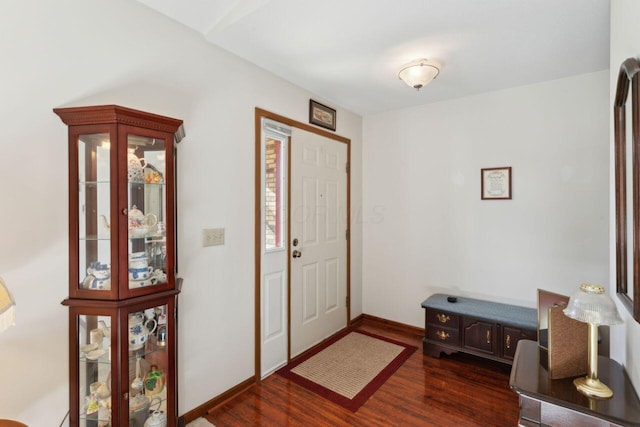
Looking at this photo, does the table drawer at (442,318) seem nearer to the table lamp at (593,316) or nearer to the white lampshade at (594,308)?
the table lamp at (593,316)

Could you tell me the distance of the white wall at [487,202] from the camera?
8.27 feet

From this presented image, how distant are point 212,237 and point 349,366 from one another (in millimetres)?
1639

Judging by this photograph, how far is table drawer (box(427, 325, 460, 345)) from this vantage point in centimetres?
275

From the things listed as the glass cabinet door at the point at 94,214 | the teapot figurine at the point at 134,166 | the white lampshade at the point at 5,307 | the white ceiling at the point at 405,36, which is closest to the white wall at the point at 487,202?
the white ceiling at the point at 405,36

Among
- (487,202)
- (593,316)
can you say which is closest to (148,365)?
(593,316)

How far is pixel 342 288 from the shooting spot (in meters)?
3.44

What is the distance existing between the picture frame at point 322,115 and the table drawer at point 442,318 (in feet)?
6.87

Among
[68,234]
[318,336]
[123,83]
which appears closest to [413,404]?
[318,336]

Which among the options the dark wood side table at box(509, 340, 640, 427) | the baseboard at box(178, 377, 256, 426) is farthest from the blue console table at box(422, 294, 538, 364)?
the baseboard at box(178, 377, 256, 426)

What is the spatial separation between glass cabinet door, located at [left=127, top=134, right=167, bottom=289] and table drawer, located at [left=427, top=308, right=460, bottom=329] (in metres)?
2.34

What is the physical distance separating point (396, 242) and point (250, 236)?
1.83 m

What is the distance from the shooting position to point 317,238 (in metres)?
3.07

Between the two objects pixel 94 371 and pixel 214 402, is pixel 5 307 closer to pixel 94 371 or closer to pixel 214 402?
pixel 94 371

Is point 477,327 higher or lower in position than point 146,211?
lower
